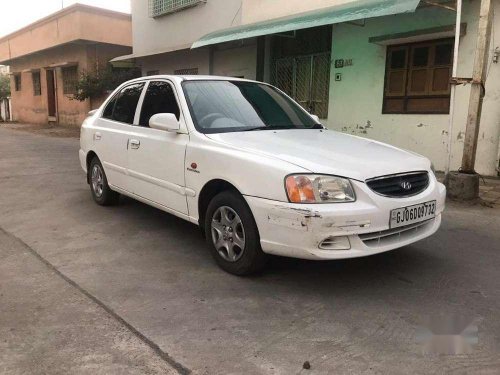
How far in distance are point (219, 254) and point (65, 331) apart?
1.34 m

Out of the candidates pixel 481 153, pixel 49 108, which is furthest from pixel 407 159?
pixel 49 108

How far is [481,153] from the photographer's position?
7.96 meters

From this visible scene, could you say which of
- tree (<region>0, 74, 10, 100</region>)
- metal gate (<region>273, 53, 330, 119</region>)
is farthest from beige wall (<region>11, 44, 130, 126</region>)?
metal gate (<region>273, 53, 330, 119</region>)

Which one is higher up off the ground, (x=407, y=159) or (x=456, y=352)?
(x=407, y=159)

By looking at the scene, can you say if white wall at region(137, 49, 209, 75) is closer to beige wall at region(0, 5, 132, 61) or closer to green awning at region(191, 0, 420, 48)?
green awning at region(191, 0, 420, 48)

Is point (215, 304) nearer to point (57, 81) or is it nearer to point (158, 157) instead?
point (158, 157)

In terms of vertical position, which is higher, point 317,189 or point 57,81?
point 57,81

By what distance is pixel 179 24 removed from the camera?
47.6 feet

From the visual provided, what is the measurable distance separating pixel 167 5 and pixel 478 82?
11502mm

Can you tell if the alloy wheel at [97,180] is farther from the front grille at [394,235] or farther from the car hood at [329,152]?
the front grille at [394,235]

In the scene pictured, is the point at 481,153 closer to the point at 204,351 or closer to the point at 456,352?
the point at 456,352

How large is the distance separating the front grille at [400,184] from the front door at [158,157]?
5.47 ft

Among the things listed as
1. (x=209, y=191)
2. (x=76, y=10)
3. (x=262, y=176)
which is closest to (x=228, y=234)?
(x=209, y=191)

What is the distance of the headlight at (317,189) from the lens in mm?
3061
